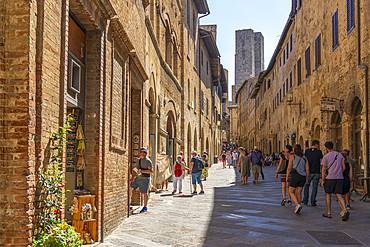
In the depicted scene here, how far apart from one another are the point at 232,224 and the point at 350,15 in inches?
373

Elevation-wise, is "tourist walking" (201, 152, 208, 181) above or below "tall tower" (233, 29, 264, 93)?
below

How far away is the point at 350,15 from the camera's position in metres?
13.5

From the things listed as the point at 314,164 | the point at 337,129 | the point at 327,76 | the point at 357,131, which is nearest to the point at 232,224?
the point at 314,164

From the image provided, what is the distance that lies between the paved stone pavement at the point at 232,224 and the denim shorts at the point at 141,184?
526 millimetres

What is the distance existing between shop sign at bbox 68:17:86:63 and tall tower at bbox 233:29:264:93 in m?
69.0

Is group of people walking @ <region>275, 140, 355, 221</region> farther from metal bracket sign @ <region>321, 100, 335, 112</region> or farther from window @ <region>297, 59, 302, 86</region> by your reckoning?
window @ <region>297, 59, 302, 86</region>

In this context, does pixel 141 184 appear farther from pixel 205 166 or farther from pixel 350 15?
pixel 205 166

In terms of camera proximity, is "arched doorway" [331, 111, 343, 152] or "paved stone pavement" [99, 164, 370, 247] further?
"arched doorway" [331, 111, 343, 152]

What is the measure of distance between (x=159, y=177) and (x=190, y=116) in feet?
36.3

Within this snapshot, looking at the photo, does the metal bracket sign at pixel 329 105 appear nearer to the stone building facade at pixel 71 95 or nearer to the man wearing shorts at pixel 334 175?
the stone building facade at pixel 71 95

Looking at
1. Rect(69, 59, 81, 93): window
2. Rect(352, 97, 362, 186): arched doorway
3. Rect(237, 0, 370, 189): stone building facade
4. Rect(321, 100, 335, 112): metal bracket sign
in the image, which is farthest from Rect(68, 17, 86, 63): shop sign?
Rect(321, 100, 335, 112): metal bracket sign

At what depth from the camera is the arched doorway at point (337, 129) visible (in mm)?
15477

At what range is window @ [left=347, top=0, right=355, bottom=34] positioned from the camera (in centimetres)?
1322

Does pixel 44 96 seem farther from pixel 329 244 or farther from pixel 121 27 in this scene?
pixel 329 244
